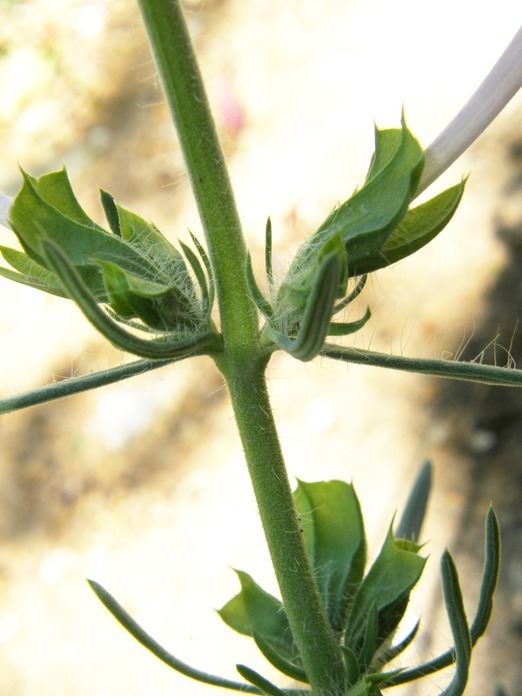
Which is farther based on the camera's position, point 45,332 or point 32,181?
point 45,332

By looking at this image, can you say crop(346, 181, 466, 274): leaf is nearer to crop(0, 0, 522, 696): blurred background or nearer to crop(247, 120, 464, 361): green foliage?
crop(247, 120, 464, 361): green foliage

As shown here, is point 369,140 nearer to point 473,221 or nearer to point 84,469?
point 473,221

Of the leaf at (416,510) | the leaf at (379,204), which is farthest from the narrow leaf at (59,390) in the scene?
the leaf at (416,510)

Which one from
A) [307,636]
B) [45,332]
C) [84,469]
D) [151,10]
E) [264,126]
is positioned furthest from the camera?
[264,126]

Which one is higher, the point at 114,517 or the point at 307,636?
the point at 114,517

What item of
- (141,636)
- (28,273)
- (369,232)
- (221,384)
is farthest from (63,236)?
Answer: (221,384)

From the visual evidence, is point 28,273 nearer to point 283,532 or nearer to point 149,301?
point 149,301

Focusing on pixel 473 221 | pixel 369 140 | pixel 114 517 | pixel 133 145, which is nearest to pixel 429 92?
pixel 369 140

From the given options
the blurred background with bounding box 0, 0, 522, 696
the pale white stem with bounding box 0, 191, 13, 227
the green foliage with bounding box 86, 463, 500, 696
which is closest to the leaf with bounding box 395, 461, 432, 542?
the green foliage with bounding box 86, 463, 500, 696
